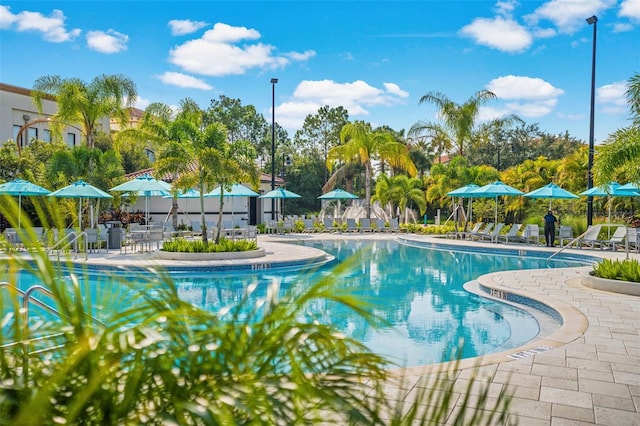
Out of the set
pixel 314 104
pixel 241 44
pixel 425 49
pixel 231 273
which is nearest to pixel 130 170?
pixel 241 44

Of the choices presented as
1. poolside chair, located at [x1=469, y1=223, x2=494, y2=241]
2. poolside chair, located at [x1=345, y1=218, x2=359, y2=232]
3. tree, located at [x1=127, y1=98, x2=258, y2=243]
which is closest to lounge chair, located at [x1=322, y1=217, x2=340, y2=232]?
poolside chair, located at [x1=345, y1=218, x2=359, y2=232]

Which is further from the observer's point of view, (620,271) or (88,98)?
(88,98)

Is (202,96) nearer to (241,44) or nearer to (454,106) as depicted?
(241,44)

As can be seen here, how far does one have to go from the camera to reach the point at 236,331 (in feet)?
5.11

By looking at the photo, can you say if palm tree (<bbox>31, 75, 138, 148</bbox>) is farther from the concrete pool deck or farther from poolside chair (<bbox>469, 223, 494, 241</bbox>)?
the concrete pool deck

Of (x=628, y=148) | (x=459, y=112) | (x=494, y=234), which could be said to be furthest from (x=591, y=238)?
(x=459, y=112)

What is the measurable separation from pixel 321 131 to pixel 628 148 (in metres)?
37.7

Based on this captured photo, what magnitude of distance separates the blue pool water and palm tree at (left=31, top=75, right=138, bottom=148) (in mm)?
11372

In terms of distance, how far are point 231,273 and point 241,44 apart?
60.5 ft

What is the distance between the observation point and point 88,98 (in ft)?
70.8

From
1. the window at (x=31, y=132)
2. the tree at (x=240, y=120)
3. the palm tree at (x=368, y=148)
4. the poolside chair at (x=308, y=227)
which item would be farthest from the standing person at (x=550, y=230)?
the tree at (x=240, y=120)

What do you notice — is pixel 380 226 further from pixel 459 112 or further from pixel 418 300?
pixel 418 300

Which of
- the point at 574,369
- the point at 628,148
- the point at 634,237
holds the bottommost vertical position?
the point at 574,369

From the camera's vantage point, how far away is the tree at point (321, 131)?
46844 mm
